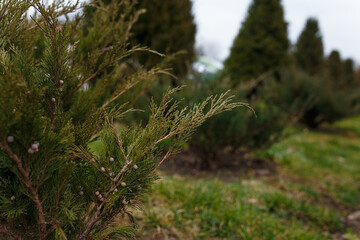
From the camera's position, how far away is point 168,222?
2393mm

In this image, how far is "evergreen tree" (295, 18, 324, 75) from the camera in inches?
555

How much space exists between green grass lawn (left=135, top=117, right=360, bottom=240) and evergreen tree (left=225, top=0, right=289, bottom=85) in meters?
3.67

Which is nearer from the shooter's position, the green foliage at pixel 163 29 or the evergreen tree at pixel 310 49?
the green foliage at pixel 163 29

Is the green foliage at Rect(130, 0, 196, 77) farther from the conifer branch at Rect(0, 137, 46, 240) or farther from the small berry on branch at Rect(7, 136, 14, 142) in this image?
the small berry on branch at Rect(7, 136, 14, 142)

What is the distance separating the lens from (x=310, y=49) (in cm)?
1420

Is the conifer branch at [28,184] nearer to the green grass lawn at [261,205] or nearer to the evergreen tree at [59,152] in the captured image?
the evergreen tree at [59,152]

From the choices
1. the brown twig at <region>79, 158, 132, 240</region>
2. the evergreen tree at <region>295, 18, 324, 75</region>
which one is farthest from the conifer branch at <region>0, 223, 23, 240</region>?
the evergreen tree at <region>295, 18, 324, 75</region>

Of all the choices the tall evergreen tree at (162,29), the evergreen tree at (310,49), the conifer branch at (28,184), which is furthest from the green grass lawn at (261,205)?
the evergreen tree at (310,49)

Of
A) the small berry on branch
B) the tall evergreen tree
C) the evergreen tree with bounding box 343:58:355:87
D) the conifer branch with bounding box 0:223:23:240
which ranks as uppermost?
the tall evergreen tree

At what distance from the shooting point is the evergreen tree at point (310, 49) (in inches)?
555

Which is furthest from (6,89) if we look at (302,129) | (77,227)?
(302,129)

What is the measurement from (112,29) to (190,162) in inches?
124

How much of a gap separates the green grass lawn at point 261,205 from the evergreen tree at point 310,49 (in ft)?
30.9

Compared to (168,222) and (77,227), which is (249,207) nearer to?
(168,222)
